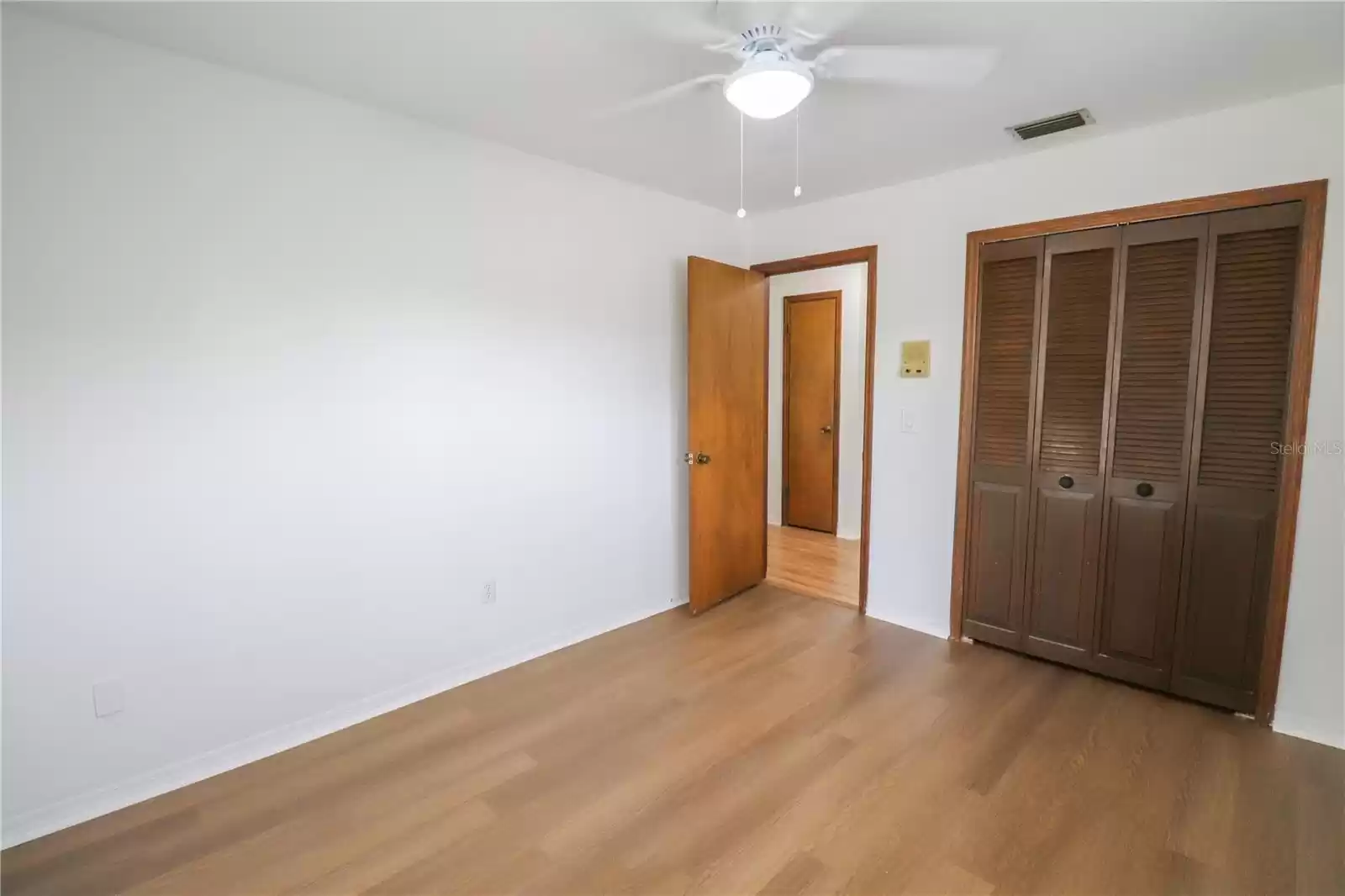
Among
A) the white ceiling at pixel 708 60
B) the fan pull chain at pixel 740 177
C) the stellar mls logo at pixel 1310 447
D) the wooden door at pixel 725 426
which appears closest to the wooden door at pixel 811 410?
the wooden door at pixel 725 426

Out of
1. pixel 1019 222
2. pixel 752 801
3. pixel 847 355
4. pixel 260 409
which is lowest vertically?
pixel 752 801

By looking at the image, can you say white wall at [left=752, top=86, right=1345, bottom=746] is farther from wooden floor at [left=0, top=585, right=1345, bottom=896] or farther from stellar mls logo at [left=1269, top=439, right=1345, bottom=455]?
wooden floor at [left=0, top=585, right=1345, bottom=896]

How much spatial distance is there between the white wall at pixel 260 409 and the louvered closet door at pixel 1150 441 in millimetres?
2375

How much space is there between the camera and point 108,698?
1985mm

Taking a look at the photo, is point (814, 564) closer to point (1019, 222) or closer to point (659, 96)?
point (1019, 222)

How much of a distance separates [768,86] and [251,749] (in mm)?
2806

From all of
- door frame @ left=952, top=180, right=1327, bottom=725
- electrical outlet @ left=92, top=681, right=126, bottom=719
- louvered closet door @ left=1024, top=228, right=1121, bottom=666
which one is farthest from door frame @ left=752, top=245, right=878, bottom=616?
electrical outlet @ left=92, top=681, right=126, bottom=719

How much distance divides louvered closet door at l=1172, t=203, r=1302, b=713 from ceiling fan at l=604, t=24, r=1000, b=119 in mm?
1304

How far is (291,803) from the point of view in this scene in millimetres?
2031

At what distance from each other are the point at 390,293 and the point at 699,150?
57.8 inches

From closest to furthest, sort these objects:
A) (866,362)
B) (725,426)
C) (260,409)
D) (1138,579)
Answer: (260,409), (1138,579), (866,362), (725,426)

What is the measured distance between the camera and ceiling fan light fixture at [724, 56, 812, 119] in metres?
1.81

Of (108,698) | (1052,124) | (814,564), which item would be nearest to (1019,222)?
(1052,124)

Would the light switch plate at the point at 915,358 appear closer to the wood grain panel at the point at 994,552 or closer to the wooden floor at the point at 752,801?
the wood grain panel at the point at 994,552
